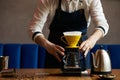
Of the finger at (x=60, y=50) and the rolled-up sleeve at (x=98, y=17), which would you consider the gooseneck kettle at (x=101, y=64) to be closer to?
the finger at (x=60, y=50)

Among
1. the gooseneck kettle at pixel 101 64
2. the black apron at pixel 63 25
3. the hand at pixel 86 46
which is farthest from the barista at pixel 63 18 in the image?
the gooseneck kettle at pixel 101 64

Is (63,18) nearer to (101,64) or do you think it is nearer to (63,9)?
(63,9)

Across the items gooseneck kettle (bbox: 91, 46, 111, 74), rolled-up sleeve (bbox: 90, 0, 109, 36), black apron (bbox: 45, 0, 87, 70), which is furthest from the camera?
black apron (bbox: 45, 0, 87, 70)

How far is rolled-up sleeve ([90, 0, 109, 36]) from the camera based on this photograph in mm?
2059

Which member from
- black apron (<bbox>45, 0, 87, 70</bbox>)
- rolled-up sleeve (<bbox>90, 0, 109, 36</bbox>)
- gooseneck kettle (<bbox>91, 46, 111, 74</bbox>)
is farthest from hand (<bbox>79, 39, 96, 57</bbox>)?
black apron (<bbox>45, 0, 87, 70</bbox>)

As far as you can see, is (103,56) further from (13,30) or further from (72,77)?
(13,30)

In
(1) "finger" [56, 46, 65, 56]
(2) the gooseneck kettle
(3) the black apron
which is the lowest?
(2) the gooseneck kettle

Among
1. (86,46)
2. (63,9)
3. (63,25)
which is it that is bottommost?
(86,46)

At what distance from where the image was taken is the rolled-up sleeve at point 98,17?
2.06 m

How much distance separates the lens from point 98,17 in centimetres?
211

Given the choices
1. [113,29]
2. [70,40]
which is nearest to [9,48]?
[113,29]

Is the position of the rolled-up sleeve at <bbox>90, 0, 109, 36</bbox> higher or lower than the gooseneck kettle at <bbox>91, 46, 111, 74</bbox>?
higher

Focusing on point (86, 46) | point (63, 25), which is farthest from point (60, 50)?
point (63, 25)

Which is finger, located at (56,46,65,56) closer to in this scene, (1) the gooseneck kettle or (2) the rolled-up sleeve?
(1) the gooseneck kettle
